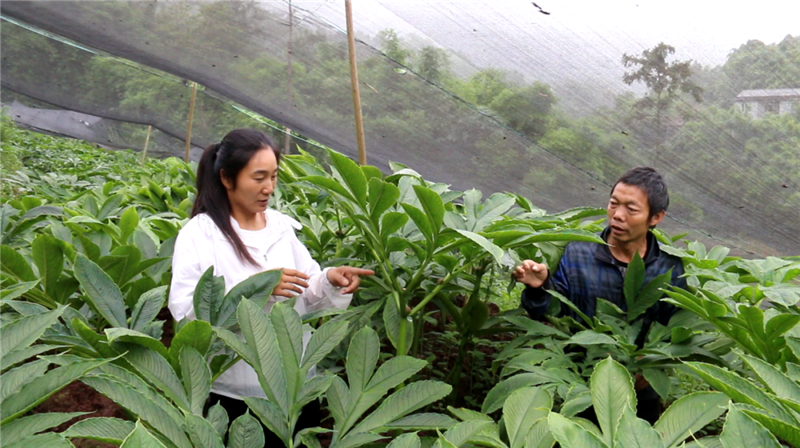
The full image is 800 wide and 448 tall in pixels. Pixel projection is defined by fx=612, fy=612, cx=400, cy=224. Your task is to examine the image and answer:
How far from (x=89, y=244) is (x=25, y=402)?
899mm

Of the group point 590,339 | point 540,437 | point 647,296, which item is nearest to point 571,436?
point 540,437

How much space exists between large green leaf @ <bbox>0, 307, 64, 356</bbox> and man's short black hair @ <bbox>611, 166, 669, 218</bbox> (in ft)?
4.88

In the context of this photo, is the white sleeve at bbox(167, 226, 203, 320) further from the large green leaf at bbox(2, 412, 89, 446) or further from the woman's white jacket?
the large green leaf at bbox(2, 412, 89, 446)

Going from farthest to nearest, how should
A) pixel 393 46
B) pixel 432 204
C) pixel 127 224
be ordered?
pixel 393 46, pixel 127 224, pixel 432 204

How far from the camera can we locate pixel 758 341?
3.64ft

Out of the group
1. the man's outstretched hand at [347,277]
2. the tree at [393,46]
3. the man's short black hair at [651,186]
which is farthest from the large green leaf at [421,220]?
the tree at [393,46]

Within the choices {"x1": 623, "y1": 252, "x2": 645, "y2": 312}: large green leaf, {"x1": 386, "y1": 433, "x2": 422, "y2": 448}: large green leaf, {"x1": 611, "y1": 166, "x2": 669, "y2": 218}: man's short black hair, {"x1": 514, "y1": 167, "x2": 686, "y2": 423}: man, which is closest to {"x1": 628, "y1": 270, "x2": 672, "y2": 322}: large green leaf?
{"x1": 623, "y1": 252, "x2": 645, "y2": 312}: large green leaf

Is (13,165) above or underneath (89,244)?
underneath

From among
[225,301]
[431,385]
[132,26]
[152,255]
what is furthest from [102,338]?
[132,26]

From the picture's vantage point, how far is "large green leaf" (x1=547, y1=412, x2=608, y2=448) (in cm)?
65

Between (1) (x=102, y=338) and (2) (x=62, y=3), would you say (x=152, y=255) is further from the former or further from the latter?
(2) (x=62, y=3)

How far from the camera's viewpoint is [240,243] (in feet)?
5.02

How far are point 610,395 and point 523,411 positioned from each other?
164 millimetres

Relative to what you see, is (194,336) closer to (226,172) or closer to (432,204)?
(432,204)
